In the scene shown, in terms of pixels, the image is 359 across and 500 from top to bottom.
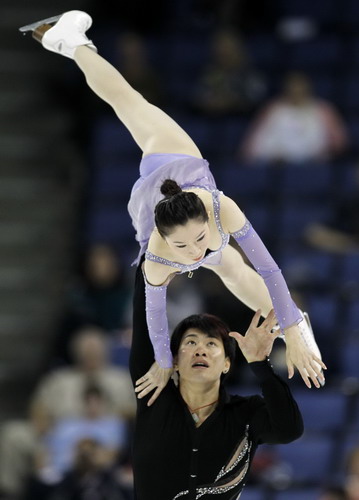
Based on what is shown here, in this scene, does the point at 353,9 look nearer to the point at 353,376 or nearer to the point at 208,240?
the point at 353,376

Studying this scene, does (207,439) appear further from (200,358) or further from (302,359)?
(302,359)

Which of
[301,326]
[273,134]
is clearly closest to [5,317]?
[273,134]

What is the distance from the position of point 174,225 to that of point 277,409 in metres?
0.75

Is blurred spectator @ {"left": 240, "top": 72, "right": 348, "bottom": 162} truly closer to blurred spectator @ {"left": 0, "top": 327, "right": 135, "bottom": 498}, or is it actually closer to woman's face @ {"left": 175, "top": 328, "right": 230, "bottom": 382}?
blurred spectator @ {"left": 0, "top": 327, "right": 135, "bottom": 498}

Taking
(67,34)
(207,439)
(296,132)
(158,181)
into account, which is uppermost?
(296,132)

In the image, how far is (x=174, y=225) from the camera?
A: 390 cm

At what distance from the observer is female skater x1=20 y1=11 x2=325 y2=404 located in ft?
12.9

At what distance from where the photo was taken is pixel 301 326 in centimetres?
418

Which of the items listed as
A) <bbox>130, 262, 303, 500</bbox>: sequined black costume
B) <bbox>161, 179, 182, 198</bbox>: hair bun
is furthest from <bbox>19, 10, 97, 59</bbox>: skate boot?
<bbox>130, 262, 303, 500</bbox>: sequined black costume

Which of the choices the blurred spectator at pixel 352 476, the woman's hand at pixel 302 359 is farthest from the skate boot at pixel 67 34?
the blurred spectator at pixel 352 476

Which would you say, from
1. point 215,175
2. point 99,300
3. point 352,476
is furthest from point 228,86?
point 352,476

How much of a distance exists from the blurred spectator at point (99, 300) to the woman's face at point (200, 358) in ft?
10.7

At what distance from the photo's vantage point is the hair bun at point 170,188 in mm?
4062

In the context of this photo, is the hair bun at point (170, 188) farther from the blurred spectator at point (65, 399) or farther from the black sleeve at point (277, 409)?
the blurred spectator at point (65, 399)
